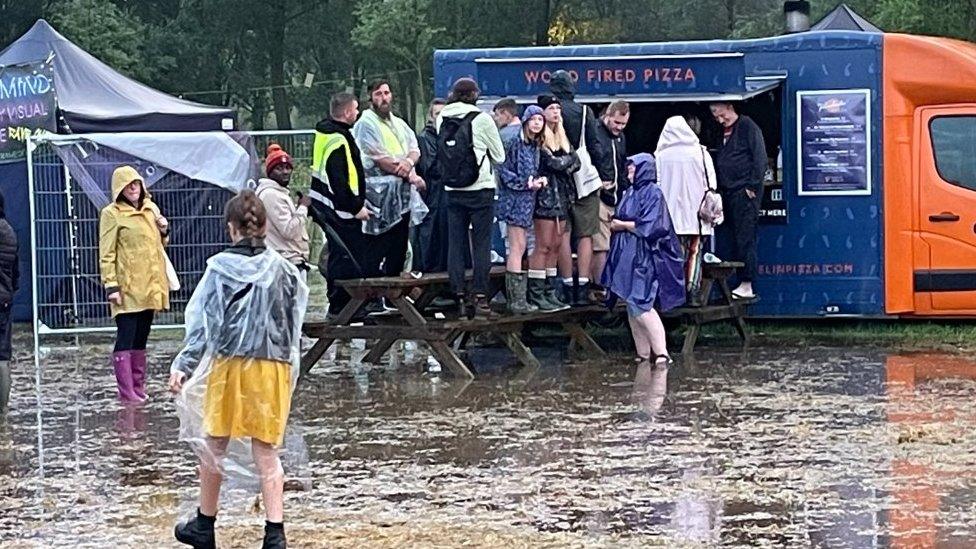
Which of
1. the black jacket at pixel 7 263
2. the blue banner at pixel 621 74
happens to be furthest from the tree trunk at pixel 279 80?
the black jacket at pixel 7 263

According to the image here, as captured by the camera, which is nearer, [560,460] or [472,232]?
[560,460]

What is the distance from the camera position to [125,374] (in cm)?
1276

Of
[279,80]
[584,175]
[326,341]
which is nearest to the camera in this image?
[326,341]

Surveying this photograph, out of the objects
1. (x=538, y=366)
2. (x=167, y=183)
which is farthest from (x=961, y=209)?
(x=167, y=183)

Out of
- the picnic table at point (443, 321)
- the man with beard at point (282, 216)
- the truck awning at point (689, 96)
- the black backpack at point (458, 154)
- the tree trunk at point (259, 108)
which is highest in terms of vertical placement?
the tree trunk at point (259, 108)

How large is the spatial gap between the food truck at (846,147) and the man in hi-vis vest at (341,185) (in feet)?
7.67

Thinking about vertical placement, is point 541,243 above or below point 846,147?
below

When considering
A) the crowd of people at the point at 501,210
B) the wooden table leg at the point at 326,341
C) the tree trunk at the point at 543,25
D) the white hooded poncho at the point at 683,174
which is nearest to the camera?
the crowd of people at the point at 501,210

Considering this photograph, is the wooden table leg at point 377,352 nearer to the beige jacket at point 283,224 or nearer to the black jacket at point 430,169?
the beige jacket at point 283,224

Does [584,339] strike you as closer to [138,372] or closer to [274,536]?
[138,372]

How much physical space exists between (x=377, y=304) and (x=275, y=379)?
721 centimetres

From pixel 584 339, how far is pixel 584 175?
1.47 metres

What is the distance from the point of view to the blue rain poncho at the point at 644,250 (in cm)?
1394

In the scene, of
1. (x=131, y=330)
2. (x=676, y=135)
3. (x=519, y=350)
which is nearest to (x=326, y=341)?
(x=519, y=350)
